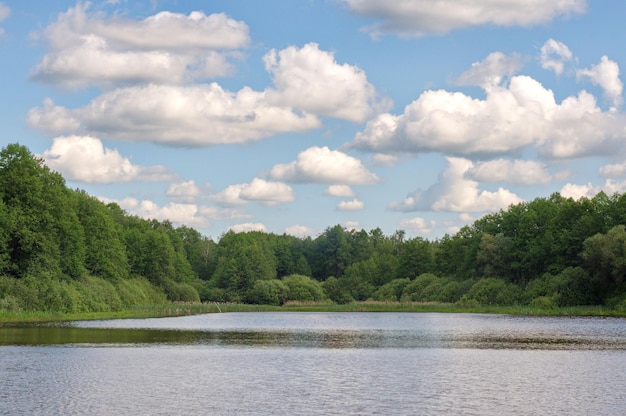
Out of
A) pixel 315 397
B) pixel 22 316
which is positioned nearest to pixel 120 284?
pixel 22 316

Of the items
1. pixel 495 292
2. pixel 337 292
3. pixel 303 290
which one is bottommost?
pixel 337 292

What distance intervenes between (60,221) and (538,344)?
2595 inches

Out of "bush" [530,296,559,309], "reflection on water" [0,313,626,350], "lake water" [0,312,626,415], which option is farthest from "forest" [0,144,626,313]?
"lake water" [0,312,626,415]

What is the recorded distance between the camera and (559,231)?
444ft

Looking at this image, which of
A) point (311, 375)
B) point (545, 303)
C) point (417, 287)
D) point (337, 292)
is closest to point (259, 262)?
point (337, 292)

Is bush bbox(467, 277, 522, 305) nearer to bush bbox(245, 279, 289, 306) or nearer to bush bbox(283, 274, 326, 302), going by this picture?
bush bbox(283, 274, 326, 302)

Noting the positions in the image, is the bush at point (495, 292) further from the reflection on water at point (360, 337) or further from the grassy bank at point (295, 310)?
the reflection on water at point (360, 337)

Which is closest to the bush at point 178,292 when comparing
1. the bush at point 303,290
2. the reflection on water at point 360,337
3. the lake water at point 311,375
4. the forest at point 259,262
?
the forest at point 259,262

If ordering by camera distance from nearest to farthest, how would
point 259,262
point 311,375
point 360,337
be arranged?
point 311,375, point 360,337, point 259,262

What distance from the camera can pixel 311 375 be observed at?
132 feet

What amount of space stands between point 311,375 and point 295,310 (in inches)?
4662

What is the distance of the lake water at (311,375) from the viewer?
3084cm

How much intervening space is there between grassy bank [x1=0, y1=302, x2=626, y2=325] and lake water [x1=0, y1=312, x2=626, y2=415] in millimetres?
22752

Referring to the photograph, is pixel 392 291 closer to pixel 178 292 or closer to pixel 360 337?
pixel 178 292
